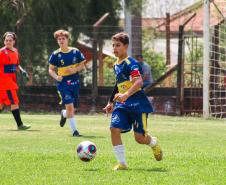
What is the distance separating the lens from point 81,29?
26.5m

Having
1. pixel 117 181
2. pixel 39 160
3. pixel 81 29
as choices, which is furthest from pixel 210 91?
pixel 117 181

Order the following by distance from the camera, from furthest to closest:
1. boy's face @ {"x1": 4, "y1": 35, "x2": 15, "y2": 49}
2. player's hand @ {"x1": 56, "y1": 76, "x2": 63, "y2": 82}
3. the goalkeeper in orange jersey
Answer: the goalkeeper in orange jersey < boy's face @ {"x1": 4, "y1": 35, "x2": 15, "y2": 49} < player's hand @ {"x1": 56, "y1": 76, "x2": 63, "y2": 82}

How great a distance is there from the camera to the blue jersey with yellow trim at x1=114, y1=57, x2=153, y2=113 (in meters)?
9.70

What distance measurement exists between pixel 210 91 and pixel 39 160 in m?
12.6

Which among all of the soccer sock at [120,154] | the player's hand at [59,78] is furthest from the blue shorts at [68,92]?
the soccer sock at [120,154]

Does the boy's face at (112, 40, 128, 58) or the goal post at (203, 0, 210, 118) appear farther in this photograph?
the goal post at (203, 0, 210, 118)

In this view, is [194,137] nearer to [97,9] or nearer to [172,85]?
[172,85]

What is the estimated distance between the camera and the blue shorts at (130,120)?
963cm

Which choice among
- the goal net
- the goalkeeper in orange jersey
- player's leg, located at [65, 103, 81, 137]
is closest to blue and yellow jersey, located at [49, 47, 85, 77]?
player's leg, located at [65, 103, 81, 137]

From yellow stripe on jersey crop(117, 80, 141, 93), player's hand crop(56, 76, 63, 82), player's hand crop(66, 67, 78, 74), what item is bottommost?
yellow stripe on jersey crop(117, 80, 141, 93)

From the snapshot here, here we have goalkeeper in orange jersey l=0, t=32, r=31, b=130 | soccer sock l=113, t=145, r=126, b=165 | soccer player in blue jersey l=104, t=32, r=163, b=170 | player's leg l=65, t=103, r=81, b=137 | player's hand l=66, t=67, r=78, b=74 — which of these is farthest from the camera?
goalkeeper in orange jersey l=0, t=32, r=31, b=130

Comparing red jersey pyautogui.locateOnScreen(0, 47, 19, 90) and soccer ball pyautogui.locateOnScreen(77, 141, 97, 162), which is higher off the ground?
red jersey pyautogui.locateOnScreen(0, 47, 19, 90)

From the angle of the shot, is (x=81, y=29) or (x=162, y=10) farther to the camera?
(x=162, y=10)

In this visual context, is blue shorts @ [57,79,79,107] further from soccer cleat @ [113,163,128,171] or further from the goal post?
the goal post
